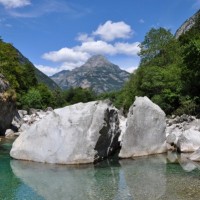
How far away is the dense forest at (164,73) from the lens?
4966 centimetres

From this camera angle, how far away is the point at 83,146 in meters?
24.5

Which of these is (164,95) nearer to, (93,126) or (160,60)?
(160,60)

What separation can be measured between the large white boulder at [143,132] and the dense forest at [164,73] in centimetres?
2036

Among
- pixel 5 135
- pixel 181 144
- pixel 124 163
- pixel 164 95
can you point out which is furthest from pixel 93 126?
pixel 164 95

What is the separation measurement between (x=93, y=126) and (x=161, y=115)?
6138 millimetres

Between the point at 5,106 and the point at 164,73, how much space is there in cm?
2526

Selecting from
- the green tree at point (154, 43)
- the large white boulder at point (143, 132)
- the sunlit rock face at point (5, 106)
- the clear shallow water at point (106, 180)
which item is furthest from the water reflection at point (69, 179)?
the green tree at point (154, 43)

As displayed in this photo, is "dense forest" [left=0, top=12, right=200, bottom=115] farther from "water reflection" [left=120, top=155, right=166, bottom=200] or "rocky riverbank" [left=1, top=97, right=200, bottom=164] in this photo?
"water reflection" [left=120, top=155, right=166, bottom=200]

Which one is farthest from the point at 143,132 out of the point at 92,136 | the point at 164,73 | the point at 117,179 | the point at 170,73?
the point at 164,73

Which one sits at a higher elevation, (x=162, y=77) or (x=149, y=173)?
(x=162, y=77)

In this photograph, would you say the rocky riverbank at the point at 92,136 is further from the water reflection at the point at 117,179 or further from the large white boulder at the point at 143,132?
the water reflection at the point at 117,179

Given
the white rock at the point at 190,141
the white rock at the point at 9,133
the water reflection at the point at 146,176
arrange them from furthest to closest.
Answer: the white rock at the point at 9,133 < the white rock at the point at 190,141 < the water reflection at the point at 146,176

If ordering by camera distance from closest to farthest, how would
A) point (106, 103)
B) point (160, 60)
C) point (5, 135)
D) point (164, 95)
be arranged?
point (106, 103) < point (5, 135) < point (164, 95) < point (160, 60)

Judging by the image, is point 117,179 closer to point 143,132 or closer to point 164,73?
point 143,132
